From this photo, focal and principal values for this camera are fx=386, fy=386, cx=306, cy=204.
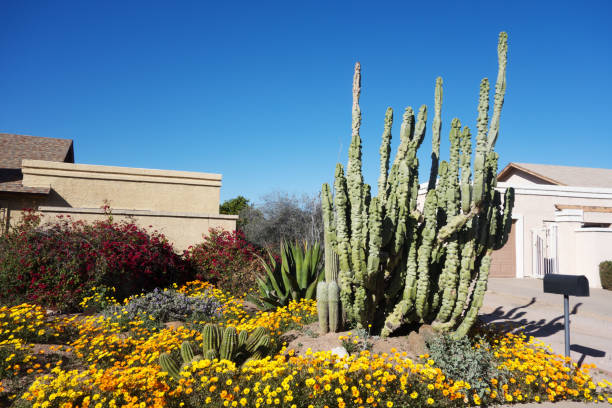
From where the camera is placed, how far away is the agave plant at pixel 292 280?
6641 mm

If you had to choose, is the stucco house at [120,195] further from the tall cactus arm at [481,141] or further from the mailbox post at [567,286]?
the mailbox post at [567,286]

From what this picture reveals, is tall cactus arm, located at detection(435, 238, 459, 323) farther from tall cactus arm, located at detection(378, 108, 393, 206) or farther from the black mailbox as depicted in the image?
the black mailbox

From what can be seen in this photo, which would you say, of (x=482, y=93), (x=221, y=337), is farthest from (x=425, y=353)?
(x=482, y=93)

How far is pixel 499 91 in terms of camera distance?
15.7ft

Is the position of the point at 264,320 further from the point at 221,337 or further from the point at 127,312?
the point at 127,312

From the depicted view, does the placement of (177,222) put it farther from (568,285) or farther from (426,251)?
(568,285)

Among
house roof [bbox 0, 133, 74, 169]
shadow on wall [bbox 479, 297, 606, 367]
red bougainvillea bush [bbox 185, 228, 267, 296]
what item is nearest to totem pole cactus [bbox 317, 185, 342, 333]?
shadow on wall [bbox 479, 297, 606, 367]

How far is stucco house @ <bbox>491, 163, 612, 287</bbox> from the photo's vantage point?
40.7 ft

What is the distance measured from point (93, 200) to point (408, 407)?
10.3m

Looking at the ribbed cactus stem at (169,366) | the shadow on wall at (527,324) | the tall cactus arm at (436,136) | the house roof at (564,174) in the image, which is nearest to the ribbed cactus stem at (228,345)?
the ribbed cactus stem at (169,366)

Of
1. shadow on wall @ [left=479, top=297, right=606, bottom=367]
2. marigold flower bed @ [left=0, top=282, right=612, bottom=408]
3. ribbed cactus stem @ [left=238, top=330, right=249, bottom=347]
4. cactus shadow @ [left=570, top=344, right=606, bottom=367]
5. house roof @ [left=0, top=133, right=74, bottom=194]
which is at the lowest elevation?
cactus shadow @ [left=570, top=344, right=606, bottom=367]

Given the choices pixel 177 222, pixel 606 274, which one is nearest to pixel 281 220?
pixel 177 222

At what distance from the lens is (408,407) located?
331cm

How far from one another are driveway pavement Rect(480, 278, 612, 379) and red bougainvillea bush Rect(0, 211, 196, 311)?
7.17 meters
